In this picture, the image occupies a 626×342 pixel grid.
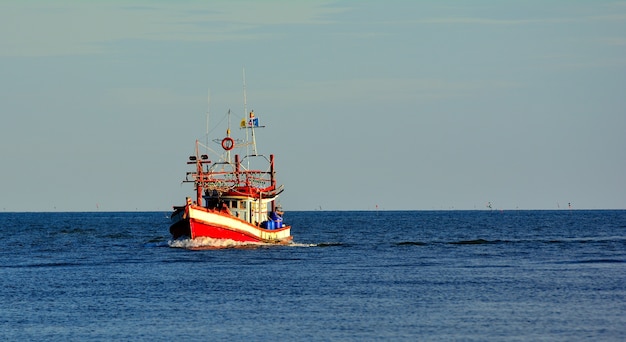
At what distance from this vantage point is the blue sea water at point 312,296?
39469mm

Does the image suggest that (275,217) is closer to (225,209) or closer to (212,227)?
(225,209)

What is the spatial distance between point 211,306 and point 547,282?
19.1 meters

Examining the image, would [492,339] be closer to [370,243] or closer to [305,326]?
[305,326]

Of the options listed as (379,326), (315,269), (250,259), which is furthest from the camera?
(250,259)

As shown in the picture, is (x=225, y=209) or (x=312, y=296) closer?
(x=312, y=296)

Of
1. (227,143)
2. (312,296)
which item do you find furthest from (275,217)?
(312,296)

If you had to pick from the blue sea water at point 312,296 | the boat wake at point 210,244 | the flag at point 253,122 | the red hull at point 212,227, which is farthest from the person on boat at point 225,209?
the flag at point 253,122

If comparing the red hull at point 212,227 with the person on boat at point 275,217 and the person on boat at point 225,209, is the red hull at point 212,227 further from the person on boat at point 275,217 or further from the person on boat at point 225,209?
the person on boat at point 275,217

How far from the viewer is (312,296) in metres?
50.4

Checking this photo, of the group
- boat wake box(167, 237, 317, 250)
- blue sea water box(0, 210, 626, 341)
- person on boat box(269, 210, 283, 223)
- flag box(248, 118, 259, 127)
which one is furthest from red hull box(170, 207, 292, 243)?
flag box(248, 118, 259, 127)

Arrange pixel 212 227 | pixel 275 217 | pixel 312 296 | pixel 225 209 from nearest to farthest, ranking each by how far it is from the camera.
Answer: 1. pixel 312 296
2. pixel 212 227
3. pixel 225 209
4. pixel 275 217

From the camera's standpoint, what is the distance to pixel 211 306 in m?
46.9

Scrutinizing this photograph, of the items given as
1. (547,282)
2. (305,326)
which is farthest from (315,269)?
(305,326)

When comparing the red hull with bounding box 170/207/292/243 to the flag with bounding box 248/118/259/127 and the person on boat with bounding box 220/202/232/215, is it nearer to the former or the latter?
the person on boat with bounding box 220/202/232/215
